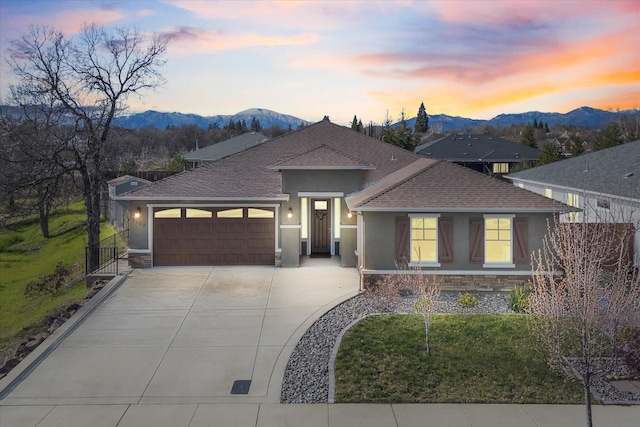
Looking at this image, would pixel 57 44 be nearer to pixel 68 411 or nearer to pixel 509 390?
pixel 68 411

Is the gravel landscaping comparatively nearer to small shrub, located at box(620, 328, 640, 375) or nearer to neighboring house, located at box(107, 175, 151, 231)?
small shrub, located at box(620, 328, 640, 375)

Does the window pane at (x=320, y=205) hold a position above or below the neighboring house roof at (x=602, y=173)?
below

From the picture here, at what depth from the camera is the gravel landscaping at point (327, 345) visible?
29.9 feet

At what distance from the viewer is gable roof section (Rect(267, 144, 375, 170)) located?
18719 mm

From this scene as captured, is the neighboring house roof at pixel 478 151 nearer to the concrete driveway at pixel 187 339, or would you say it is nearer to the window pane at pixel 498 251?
the window pane at pixel 498 251

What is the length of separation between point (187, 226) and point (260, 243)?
9.23 ft

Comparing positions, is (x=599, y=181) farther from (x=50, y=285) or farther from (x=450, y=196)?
(x=50, y=285)

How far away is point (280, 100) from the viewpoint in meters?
53.5

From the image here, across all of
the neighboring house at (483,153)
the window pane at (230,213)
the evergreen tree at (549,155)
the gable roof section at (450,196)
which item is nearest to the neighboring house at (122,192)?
the window pane at (230,213)

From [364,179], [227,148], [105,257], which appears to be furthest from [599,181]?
[227,148]

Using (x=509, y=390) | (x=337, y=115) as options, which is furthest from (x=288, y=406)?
(x=337, y=115)

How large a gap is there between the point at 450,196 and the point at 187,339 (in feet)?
29.6

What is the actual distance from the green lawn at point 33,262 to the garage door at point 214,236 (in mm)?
3427

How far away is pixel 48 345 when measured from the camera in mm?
11391
